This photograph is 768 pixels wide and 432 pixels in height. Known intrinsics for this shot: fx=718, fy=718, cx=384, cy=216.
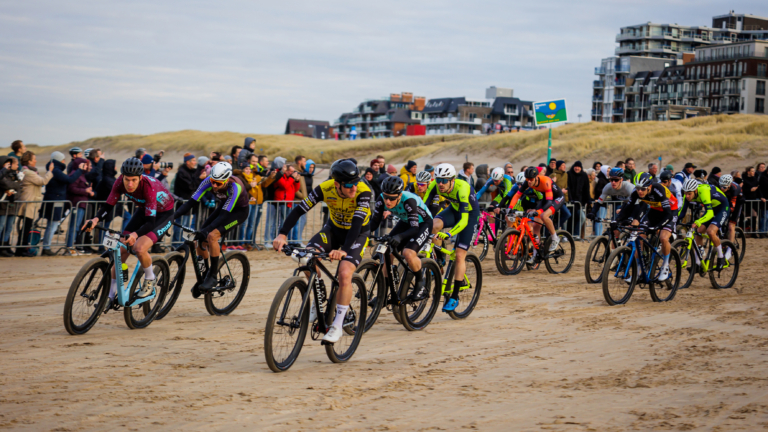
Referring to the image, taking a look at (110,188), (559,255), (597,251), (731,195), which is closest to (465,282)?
(597,251)

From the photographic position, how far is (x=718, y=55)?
10300 centimetres

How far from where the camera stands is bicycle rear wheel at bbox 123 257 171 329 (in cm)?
835

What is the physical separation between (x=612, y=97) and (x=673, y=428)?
408 feet

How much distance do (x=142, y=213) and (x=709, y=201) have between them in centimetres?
972

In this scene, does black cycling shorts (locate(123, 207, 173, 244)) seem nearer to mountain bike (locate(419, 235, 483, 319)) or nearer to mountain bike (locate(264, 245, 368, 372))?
mountain bike (locate(264, 245, 368, 372))

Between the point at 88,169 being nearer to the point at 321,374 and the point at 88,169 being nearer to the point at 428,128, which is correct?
the point at 321,374

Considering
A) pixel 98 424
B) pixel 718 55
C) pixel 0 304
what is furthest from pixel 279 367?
pixel 718 55

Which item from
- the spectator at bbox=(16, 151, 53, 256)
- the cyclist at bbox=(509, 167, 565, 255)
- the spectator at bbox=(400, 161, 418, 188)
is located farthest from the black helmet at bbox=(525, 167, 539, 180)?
the spectator at bbox=(16, 151, 53, 256)

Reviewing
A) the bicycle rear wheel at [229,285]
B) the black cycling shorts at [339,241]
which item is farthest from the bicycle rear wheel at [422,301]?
the bicycle rear wheel at [229,285]

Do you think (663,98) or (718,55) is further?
(663,98)

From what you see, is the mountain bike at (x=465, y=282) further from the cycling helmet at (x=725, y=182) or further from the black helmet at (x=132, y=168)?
the cycling helmet at (x=725, y=182)

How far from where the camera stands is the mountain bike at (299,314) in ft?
20.7

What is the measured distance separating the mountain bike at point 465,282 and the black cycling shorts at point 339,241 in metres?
1.92

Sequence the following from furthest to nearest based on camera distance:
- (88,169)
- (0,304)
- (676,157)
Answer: (676,157) → (88,169) → (0,304)
